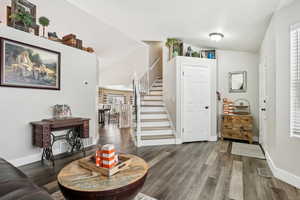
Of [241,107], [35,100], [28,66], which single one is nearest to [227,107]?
[241,107]

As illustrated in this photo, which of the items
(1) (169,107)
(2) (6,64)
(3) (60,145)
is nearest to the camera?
(2) (6,64)

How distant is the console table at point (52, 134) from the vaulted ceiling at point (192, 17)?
2226mm

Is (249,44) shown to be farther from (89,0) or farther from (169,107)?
(89,0)

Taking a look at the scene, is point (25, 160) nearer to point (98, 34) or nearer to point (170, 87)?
point (170, 87)

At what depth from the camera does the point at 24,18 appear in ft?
8.78

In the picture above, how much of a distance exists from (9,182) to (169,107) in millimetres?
4041

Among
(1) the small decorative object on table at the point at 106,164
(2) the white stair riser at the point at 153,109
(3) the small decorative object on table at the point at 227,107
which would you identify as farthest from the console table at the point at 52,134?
(3) the small decorative object on table at the point at 227,107

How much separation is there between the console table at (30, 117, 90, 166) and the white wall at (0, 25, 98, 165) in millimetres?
185

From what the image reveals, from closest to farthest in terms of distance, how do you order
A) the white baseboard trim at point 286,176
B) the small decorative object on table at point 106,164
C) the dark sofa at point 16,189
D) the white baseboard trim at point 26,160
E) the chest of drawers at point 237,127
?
the dark sofa at point 16,189 → the small decorative object on table at point 106,164 → the white baseboard trim at point 286,176 → the white baseboard trim at point 26,160 → the chest of drawers at point 237,127

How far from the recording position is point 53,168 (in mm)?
2598

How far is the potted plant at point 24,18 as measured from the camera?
2.59m

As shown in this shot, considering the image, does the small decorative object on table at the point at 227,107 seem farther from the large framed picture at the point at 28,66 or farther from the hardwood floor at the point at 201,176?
the large framed picture at the point at 28,66

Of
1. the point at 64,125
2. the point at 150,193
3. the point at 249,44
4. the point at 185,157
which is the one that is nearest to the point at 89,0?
the point at 64,125

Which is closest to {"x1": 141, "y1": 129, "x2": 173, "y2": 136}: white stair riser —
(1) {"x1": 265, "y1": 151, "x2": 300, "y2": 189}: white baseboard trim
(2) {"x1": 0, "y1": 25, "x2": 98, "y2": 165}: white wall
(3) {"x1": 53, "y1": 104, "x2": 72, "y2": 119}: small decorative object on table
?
(2) {"x1": 0, "y1": 25, "x2": 98, "y2": 165}: white wall
